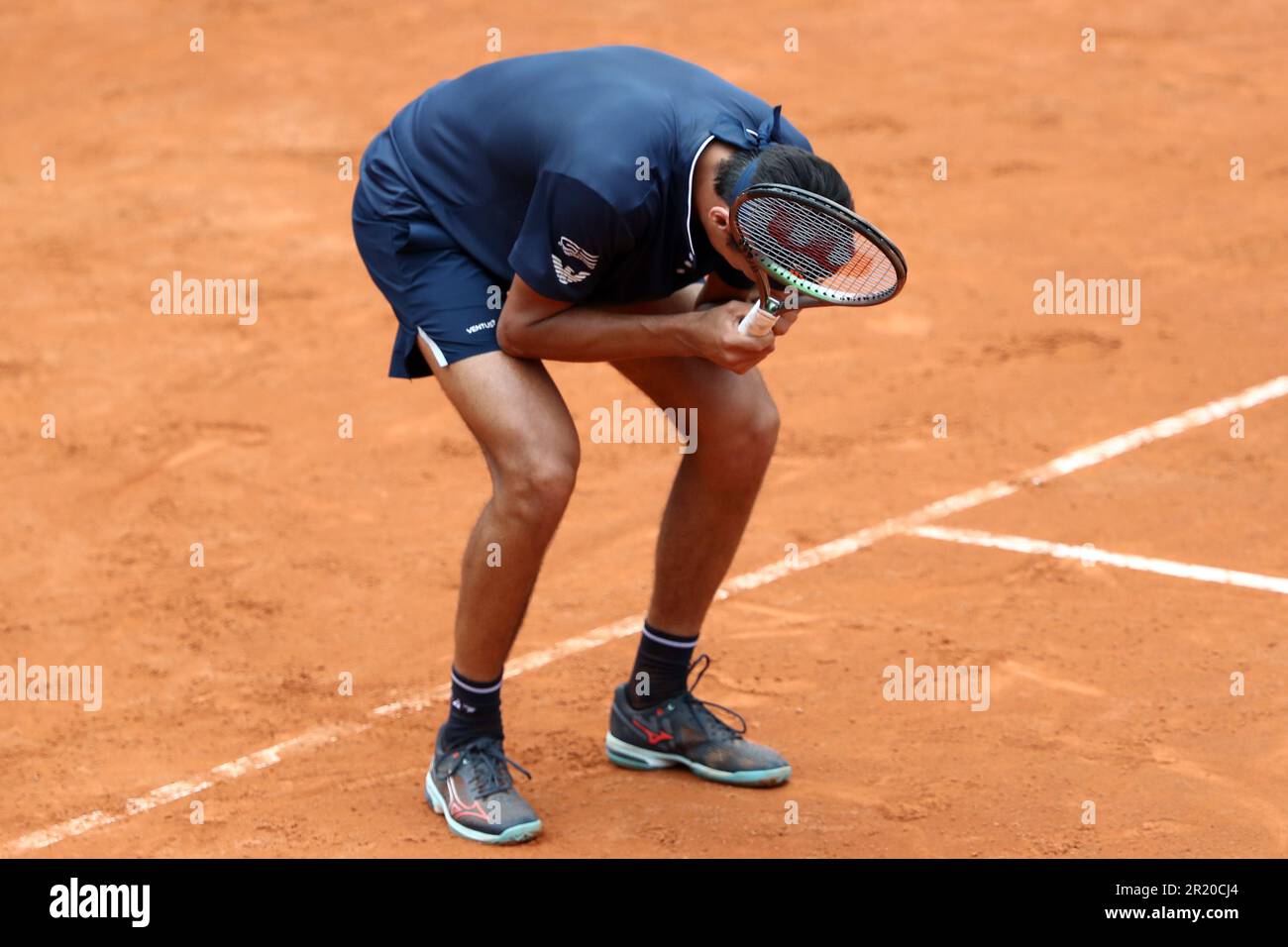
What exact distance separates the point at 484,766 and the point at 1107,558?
2423mm

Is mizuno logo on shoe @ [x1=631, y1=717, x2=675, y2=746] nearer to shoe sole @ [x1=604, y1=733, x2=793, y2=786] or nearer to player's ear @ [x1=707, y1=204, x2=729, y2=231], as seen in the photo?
shoe sole @ [x1=604, y1=733, x2=793, y2=786]

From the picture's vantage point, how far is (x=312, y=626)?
549cm

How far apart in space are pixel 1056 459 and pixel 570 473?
2.96 meters

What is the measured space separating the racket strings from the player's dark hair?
0.21 ft

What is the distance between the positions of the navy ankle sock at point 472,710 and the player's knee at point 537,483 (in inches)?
19.7

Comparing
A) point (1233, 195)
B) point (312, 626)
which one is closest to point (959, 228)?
point (1233, 195)

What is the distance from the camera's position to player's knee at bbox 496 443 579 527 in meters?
4.01

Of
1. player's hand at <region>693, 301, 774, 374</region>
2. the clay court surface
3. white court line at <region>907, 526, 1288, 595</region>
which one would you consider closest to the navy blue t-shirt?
player's hand at <region>693, 301, 774, 374</region>

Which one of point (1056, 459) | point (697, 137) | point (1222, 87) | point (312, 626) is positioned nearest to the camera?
point (697, 137)

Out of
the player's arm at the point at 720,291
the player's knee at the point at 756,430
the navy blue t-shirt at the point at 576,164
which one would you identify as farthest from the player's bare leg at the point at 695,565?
the navy blue t-shirt at the point at 576,164

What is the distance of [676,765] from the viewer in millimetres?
4672

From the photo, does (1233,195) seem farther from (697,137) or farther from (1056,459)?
(697,137)

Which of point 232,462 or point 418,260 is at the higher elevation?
point 418,260

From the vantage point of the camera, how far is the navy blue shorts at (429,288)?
13.7 feet
